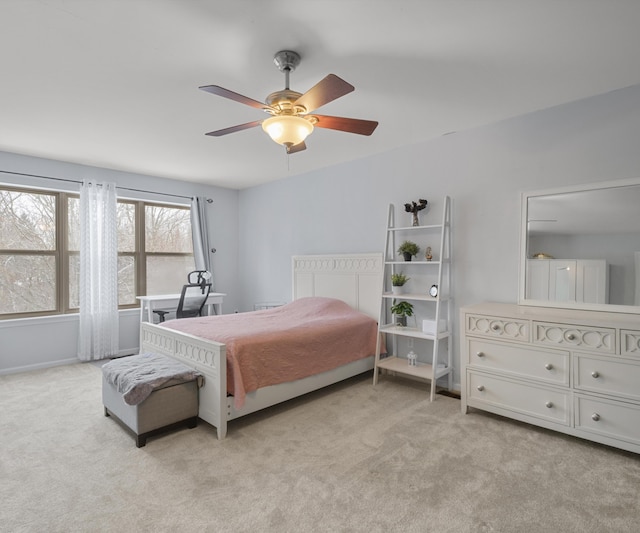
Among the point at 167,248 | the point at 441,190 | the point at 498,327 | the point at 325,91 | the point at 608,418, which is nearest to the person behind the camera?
the point at 325,91

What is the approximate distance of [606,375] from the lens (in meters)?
2.31

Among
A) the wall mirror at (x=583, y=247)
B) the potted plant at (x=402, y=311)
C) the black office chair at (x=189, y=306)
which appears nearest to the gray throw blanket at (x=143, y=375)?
the black office chair at (x=189, y=306)

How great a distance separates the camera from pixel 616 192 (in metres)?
2.66

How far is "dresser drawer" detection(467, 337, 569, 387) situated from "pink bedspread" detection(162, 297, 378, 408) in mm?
1123

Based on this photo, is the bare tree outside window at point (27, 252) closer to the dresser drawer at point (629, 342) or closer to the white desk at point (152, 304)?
the white desk at point (152, 304)

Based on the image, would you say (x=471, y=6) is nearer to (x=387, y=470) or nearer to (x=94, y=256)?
(x=387, y=470)

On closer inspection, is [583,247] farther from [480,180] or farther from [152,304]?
[152,304]

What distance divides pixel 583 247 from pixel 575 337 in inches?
30.7

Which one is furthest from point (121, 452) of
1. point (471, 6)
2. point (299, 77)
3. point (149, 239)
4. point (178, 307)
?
point (149, 239)

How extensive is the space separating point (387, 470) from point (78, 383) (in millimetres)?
3259

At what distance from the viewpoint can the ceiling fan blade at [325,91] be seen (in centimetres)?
172

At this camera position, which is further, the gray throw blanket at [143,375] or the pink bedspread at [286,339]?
the pink bedspread at [286,339]

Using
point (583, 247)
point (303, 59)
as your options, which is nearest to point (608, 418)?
point (583, 247)

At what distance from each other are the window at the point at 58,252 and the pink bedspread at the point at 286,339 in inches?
82.2
